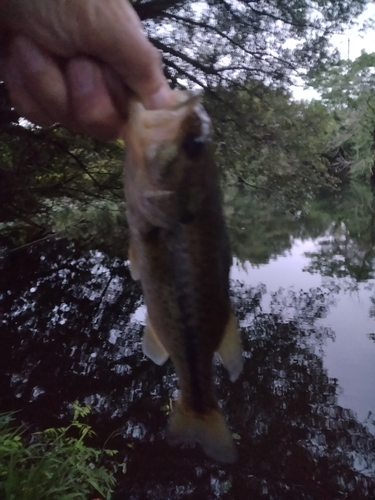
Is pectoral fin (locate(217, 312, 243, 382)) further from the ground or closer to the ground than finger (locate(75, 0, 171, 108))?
closer to the ground

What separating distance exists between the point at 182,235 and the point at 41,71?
2.01 feet

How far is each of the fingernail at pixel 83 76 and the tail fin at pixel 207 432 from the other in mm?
1016

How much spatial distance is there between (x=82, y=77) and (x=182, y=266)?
0.59m

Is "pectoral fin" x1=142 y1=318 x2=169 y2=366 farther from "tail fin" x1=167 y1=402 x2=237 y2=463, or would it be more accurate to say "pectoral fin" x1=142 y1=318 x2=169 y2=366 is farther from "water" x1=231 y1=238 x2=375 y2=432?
"water" x1=231 y1=238 x2=375 y2=432

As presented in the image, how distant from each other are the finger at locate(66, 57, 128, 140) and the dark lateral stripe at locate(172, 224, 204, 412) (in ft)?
1.19

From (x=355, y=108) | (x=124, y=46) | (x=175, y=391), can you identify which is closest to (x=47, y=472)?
(x=175, y=391)

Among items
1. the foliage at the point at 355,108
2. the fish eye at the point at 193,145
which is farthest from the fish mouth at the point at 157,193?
the foliage at the point at 355,108

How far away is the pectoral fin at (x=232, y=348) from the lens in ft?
4.43

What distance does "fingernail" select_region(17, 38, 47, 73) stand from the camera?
1.26m

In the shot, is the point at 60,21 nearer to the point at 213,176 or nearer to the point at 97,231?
the point at 213,176

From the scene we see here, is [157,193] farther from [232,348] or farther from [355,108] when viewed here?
[355,108]

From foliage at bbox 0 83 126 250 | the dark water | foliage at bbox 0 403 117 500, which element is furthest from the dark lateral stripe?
foliage at bbox 0 83 126 250

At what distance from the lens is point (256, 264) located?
12305 mm

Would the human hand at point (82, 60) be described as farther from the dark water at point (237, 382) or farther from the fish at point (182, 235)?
the dark water at point (237, 382)
